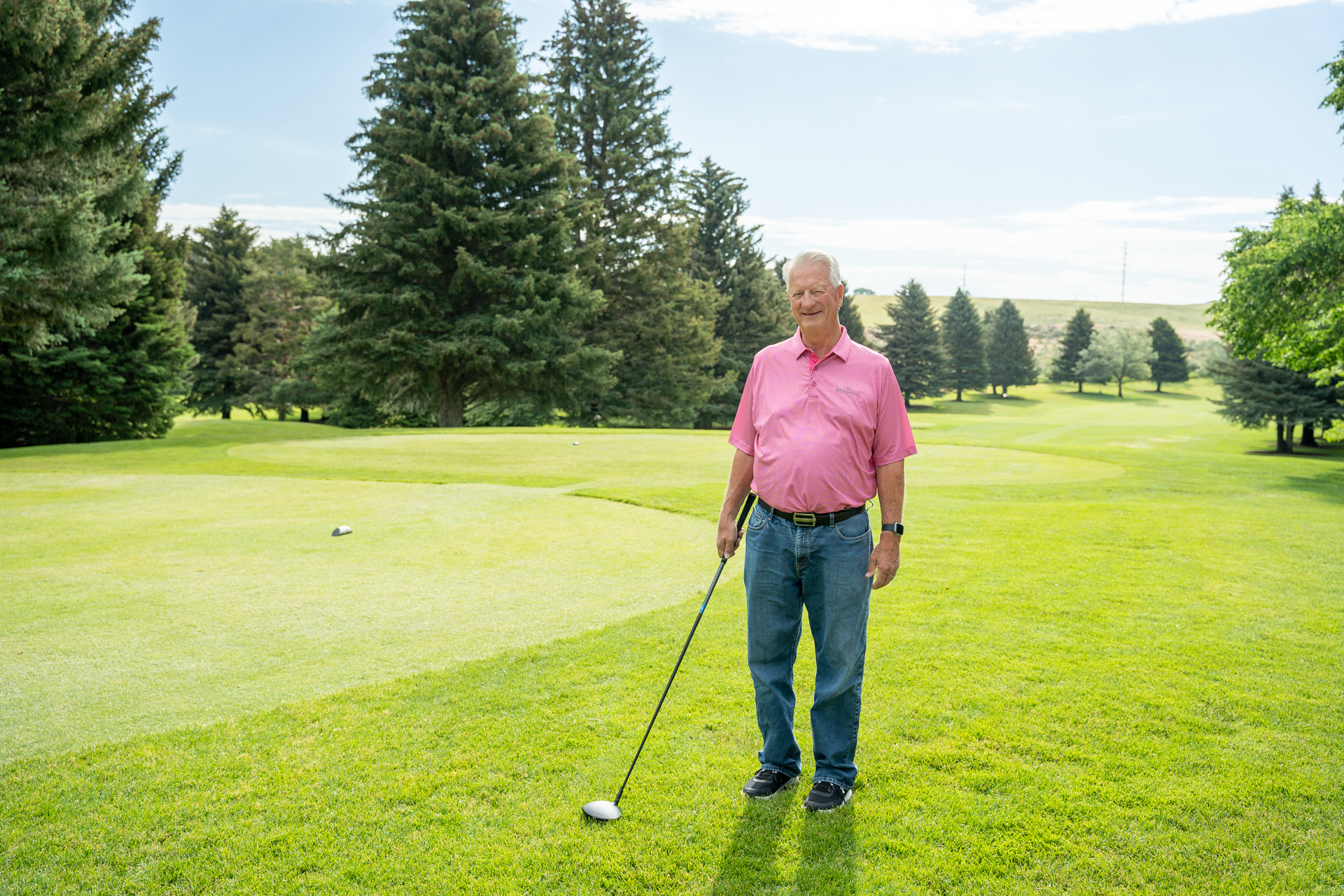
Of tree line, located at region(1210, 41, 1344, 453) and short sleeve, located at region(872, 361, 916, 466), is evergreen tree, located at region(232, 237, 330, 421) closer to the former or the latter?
tree line, located at region(1210, 41, 1344, 453)

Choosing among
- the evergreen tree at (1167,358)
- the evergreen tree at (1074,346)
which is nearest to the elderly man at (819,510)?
the evergreen tree at (1074,346)

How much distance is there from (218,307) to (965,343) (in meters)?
55.7

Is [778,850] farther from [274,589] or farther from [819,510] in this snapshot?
[274,589]

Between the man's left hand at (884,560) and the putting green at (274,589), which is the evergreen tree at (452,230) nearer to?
the putting green at (274,589)

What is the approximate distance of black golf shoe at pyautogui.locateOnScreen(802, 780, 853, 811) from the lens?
329 cm

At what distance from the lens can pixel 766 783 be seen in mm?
3436

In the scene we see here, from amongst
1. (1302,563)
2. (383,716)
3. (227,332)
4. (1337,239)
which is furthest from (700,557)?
(227,332)

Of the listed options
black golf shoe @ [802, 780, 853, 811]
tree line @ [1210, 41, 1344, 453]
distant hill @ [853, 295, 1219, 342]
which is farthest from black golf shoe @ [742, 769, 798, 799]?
distant hill @ [853, 295, 1219, 342]

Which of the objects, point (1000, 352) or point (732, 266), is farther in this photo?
point (1000, 352)

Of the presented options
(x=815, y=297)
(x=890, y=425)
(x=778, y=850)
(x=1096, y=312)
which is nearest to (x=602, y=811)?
(x=778, y=850)

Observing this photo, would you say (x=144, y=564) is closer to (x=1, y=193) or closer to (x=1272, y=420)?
(x=1, y=193)

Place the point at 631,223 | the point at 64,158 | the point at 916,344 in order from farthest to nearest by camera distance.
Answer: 1. the point at 916,344
2. the point at 631,223
3. the point at 64,158

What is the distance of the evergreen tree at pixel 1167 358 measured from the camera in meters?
74.1

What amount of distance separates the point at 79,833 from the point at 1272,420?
124 feet
